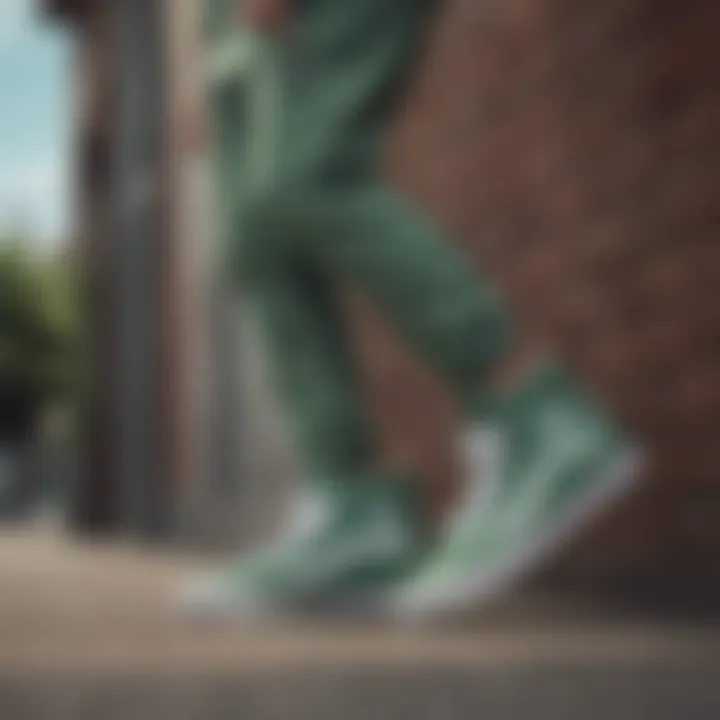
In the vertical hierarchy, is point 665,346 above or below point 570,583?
above

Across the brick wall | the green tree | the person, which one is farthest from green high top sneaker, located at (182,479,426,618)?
the green tree

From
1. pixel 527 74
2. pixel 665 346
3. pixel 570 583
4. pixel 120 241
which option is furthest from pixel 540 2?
pixel 120 241

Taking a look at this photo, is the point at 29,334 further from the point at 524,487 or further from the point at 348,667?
the point at 348,667

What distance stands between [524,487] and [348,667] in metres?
0.22

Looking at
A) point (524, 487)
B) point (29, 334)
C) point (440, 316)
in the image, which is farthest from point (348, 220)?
point (29, 334)

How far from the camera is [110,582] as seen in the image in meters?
1.56

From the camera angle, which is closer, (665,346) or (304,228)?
(304,228)

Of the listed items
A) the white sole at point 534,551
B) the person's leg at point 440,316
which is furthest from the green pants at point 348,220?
the white sole at point 534,551

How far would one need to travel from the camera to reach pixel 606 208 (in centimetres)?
148

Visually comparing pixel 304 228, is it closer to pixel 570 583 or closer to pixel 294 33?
pixel 294 33

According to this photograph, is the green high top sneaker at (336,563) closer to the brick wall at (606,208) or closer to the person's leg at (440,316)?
the person's leg at (440,316)

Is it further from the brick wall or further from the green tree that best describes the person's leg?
the green tree

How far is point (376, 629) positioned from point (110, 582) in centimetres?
48

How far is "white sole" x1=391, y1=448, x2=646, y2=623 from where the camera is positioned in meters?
1.10
